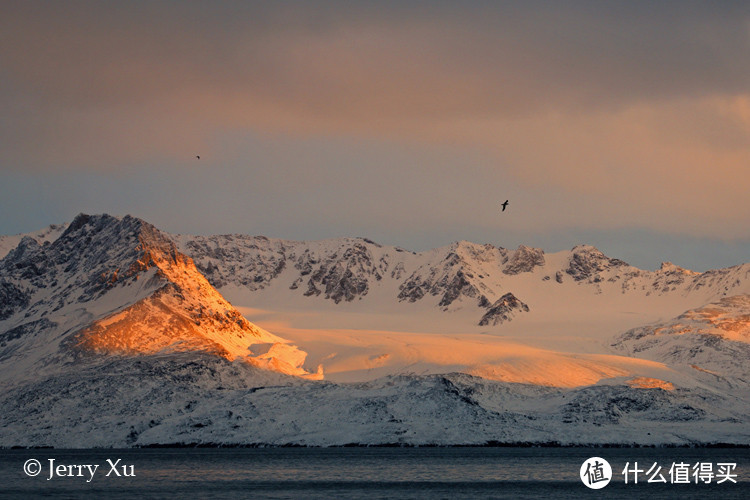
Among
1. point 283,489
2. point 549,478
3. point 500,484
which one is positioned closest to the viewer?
point 283,489

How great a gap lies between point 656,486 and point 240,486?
2926 inches

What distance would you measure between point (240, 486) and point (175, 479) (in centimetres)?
1672

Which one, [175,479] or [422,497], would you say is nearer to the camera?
[422,497]

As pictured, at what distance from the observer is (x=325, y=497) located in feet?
526

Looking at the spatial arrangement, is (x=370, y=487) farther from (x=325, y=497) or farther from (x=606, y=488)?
(x=606, y=488)

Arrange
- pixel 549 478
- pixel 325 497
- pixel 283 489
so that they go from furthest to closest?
pixel 549 478, pixel 283 489, pixel 325 497

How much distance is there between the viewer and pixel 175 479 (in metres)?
186

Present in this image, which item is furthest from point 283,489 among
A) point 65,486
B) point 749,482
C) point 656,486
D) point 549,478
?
point 749,482

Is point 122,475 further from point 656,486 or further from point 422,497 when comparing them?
point 656,486

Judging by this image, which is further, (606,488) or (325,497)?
(606,488)

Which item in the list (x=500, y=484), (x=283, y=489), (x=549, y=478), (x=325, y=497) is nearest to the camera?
(x=325, y=497)

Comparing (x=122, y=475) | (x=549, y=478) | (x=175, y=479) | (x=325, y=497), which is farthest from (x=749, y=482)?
(x=122, y=475)

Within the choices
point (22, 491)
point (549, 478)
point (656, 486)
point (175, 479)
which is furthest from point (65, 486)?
point (656, 486)

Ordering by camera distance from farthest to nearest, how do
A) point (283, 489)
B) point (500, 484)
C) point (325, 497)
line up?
1. point (500, 484)
2. point (283, 489)
3. point (325, 497)
